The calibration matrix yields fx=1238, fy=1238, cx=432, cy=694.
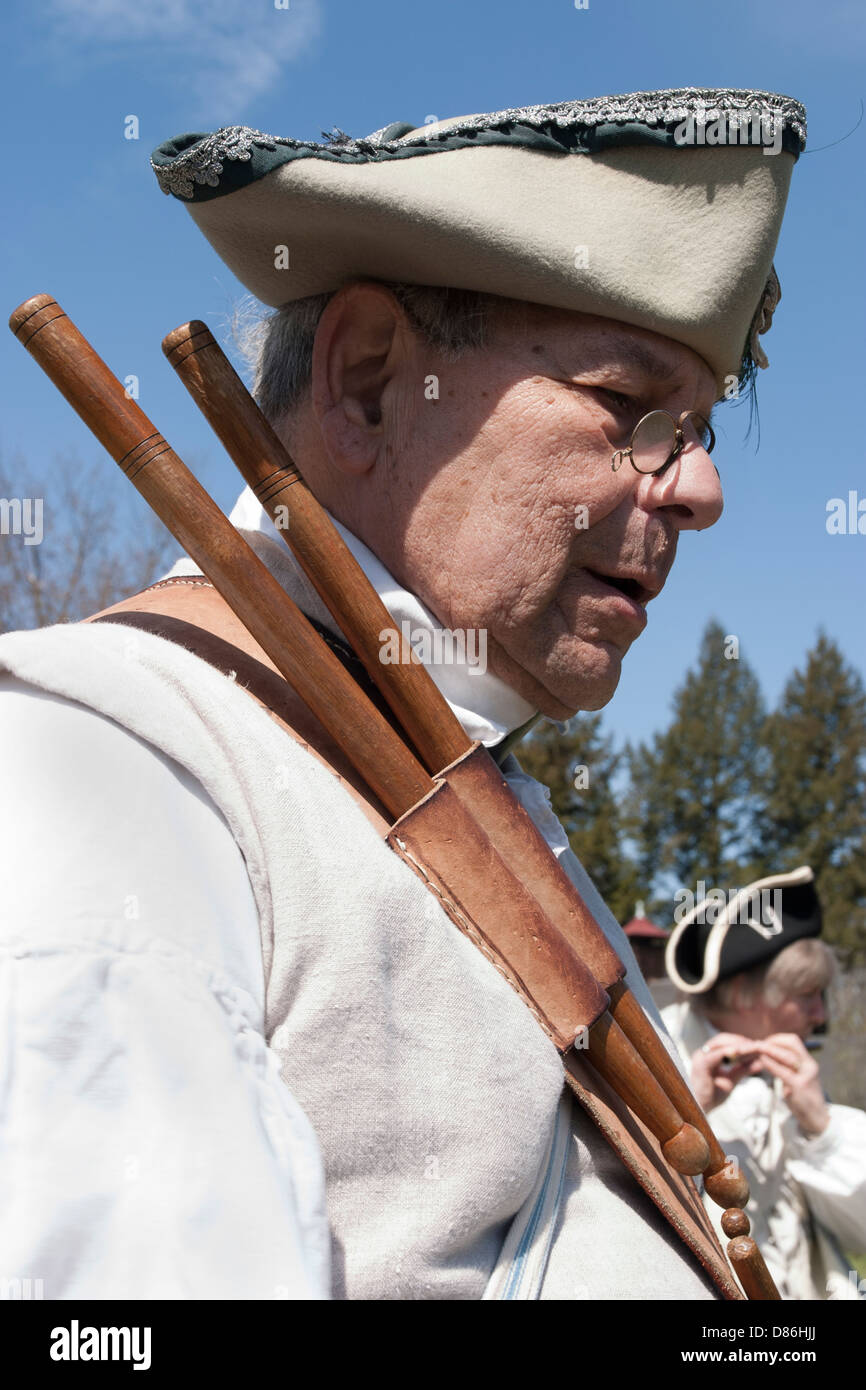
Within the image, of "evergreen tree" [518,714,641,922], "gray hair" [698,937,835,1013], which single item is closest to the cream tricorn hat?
"gray hair" [698,937,835,1013]

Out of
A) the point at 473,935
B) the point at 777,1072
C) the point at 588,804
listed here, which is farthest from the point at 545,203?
the point at 588,804

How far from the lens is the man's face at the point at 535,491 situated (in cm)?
181

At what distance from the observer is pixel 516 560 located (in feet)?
5.96

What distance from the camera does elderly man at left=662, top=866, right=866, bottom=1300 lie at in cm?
448

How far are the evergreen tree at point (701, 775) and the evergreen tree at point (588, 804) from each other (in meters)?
18.0

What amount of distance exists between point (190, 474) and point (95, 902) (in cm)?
62

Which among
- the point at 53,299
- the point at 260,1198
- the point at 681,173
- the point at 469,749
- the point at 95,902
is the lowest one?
the point at 260,1198

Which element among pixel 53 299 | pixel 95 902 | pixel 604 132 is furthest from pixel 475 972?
pixel 604 132

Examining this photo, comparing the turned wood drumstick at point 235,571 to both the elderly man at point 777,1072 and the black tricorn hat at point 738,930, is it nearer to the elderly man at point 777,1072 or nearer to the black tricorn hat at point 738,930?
the elderly man at point 777,1072

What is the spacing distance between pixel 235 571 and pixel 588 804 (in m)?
26.7

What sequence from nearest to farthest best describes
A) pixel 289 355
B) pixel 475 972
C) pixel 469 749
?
1. pixel 475 972
2. pixel 469 749
3. pixel 289 355

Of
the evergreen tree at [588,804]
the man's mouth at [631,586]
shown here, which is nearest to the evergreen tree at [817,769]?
the evergreen tree at [588,804]

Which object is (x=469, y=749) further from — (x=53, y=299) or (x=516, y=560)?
(x=53, y=299)

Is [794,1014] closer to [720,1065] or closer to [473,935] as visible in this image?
[720,1065]
